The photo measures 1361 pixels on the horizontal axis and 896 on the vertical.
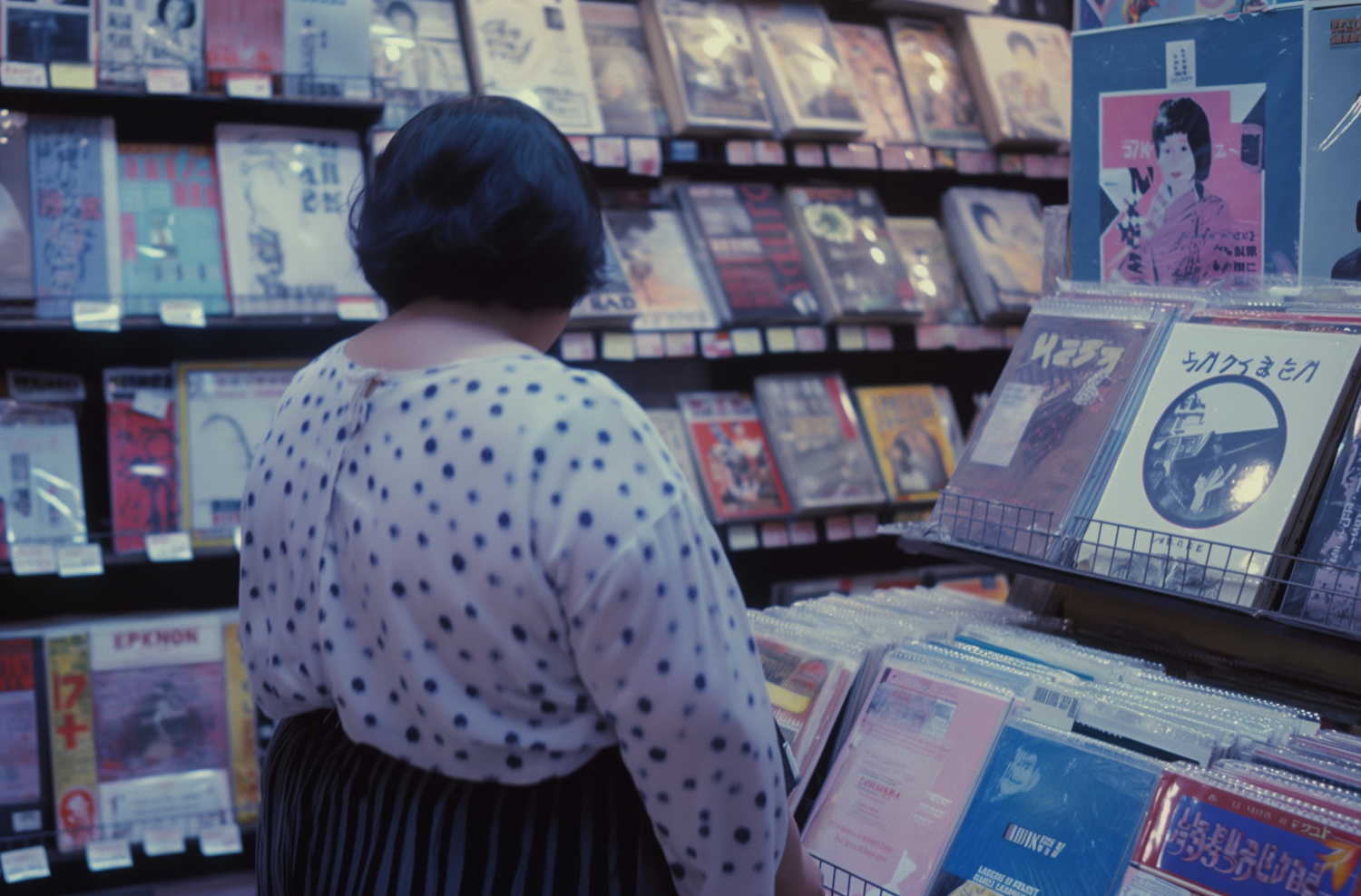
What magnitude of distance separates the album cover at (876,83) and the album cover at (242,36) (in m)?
1.65

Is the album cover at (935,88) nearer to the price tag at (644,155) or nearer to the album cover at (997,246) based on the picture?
the album cover at (997,246)

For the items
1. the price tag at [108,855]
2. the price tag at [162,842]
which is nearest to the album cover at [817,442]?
the price tag at [162,842]

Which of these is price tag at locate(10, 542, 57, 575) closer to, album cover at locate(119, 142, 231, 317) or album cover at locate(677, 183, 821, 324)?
album cover at locate(119, 142, 231, 317)

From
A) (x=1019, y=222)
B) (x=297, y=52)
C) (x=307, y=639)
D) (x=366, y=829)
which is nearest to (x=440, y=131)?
(x=307, y=639)

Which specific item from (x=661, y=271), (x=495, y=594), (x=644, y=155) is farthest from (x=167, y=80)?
(x=495, y=594)

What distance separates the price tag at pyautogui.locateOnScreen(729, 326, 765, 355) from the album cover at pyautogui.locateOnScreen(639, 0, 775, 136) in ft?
1.88

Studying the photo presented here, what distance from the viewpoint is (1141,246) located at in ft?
5.03

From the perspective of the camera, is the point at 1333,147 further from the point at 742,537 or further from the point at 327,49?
the point at 327,49

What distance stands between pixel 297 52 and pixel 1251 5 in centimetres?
200

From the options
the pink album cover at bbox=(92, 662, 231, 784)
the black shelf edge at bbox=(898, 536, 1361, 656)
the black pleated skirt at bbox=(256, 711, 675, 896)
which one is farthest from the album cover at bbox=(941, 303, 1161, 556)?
the pink album cover at bbox=(92, 662, 231, 784)

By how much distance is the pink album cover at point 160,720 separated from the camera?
7.79 ft

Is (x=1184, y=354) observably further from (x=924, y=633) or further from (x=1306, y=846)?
(x=1306, y=846)

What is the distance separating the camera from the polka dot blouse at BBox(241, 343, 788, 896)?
0.84 metres

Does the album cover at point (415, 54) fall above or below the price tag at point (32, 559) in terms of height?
above
